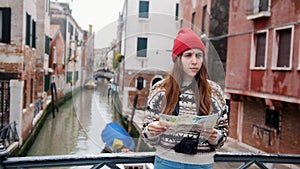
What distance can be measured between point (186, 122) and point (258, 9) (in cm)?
591

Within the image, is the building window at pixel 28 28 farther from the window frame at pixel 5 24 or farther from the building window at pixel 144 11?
the building window at pixel 144 11

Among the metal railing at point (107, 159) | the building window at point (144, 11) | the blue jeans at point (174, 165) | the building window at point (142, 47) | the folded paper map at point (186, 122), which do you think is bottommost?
the metal railing at point (107, 159)

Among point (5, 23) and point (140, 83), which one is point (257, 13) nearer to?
point (5, 23)

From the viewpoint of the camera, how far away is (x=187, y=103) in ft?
3.55

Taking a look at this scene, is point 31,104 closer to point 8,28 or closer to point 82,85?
point 8,28

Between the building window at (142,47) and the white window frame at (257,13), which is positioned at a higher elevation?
the white window frame at (257,13)

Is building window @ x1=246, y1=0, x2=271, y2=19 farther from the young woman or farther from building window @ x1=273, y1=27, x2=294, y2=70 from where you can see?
the young woman

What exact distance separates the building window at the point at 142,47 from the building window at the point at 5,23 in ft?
19.5

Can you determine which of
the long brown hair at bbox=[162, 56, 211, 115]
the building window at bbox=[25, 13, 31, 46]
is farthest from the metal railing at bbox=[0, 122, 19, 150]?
the long brown hair at bbox=[162, 56, 211, 115]

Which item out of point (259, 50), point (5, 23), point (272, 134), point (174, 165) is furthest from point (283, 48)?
point (174, 165)

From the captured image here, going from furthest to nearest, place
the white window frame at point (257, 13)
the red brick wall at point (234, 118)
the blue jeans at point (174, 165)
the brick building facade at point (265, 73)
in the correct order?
1. the red brick wall at point (234, 118)
2. the white window frame at point (257, 13)
3. the brick building facade at point (265, 73)
4. the blue jeans at point (174, 165)

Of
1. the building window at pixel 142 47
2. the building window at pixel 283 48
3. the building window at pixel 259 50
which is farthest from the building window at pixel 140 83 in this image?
the building window at pixel 259 50

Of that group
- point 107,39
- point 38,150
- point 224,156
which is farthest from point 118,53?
point 38,150

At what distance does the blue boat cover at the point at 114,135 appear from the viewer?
134 centimetres
